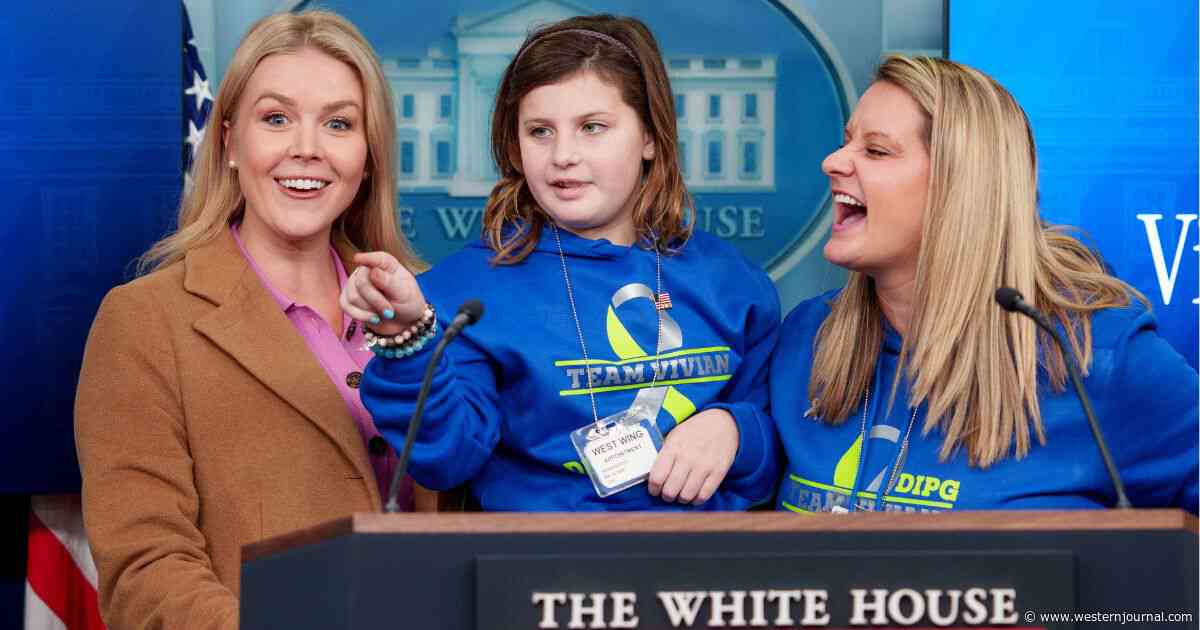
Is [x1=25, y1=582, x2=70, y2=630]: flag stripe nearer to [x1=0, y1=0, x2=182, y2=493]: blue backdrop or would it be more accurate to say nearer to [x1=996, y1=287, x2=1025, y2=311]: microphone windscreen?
[x1=0, y1=0, x2=182, y2=493]: blue backdrop

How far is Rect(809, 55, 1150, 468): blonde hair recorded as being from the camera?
2646mm

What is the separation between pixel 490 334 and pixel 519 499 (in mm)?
308

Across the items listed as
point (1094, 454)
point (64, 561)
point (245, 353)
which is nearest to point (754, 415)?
point (1094, 454)

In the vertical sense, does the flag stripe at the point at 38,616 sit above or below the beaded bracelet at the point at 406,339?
below

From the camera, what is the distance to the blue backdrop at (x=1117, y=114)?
149 inches

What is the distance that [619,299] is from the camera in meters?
2.94

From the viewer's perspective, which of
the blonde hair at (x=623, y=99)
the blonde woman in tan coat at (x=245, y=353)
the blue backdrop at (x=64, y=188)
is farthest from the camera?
the blue backdrop at (x=64, y=188)

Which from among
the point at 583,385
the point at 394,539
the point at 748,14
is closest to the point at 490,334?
the point at 583,385

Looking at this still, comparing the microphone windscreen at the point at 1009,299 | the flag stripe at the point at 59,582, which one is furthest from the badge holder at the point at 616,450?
the flag stripe at the point at 59,582

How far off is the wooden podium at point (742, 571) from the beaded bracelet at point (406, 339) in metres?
0.49

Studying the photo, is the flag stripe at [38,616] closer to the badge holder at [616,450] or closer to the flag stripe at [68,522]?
the flag stripe at [68,522]

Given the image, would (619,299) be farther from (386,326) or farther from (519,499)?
(386,326)

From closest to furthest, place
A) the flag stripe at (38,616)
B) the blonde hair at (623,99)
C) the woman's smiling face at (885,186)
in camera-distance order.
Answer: the woman's smiling face at (885,186)
the blonde hair at (623,99)
the flag stripe at (38,616)

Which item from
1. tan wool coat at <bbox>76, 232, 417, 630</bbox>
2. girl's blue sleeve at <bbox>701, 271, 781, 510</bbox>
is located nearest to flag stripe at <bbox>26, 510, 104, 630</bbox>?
tan wool coat at <bbox>76, 232, 417, 630</bbox>
